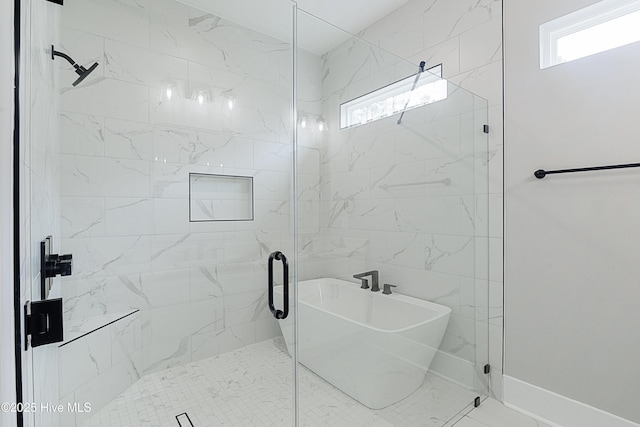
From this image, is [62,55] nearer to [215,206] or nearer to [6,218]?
[215,206]

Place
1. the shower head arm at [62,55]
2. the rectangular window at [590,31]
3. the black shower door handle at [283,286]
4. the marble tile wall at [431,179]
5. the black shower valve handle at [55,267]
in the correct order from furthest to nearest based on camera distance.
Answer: the rectangular window at [590,31] → the marble tile wall at [431,179] → the black shower door handle at [283,286] → the shower head arm at [62,55] → the black shower valve handle at [55,267]

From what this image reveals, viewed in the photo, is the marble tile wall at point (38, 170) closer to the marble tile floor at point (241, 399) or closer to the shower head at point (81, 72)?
the shower head at point (81, 72)

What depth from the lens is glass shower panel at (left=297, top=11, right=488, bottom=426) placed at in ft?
4.91

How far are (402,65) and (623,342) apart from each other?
6.27 feet

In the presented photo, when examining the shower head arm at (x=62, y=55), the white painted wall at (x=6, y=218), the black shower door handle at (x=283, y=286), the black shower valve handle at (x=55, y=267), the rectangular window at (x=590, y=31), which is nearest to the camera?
the white painted wall at (x=6, y=218)

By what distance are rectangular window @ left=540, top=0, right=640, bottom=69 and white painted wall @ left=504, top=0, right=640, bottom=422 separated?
0.06m

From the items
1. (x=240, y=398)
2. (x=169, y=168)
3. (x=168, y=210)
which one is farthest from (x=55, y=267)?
(x=240, y=398)

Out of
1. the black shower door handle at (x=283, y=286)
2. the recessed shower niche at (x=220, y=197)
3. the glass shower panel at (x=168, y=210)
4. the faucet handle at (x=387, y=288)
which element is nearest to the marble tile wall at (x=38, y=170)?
the glass shower panel at (x=168, y=210)

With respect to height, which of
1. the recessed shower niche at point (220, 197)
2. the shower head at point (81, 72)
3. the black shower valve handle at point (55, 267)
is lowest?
the black shower valve handle at point (55, 267)

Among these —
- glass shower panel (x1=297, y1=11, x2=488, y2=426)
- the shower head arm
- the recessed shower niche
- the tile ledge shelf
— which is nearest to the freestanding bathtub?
glass shower panel (x1=297, y1=11, x2=488, y2=426)

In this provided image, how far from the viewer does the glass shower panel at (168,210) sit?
51.2 inches

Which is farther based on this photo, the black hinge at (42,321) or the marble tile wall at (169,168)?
the marble tile wall at (169,168)

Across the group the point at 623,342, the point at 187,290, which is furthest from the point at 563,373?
the point at 187,290

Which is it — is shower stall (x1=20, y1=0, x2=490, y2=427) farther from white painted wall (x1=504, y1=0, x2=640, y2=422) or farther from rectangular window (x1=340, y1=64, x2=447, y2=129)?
white painted wall (x1=504, y1=0, x2=640, y2=422)
